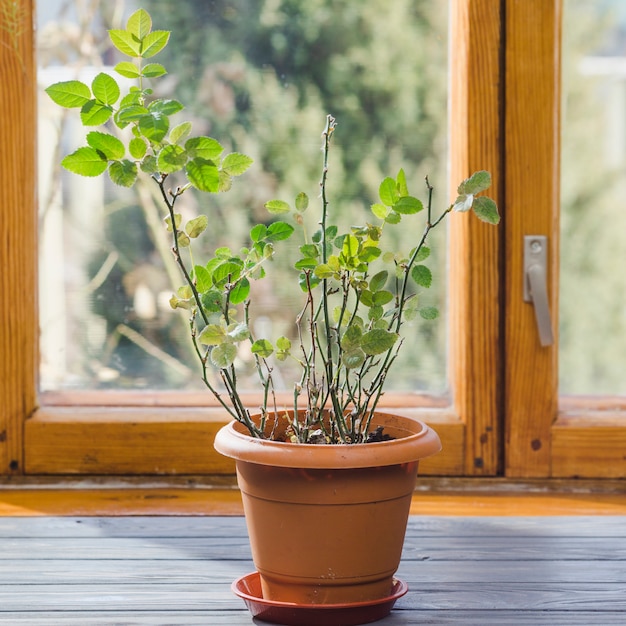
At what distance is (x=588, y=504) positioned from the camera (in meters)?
1.52

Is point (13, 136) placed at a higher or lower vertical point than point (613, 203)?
higher

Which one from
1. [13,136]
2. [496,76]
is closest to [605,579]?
[496,76]

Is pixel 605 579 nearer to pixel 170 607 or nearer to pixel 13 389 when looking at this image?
pixel 170 607

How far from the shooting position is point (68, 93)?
0.98 meters

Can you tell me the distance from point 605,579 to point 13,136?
1.23m

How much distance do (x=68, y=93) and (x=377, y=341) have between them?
1.45ft

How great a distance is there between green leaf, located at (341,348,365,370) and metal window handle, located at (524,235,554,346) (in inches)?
26.4

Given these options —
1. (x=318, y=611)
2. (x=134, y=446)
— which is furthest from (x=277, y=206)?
(x=134, y=446)

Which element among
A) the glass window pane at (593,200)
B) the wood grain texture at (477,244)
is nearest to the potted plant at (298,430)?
the wood grain texture at (477,244)

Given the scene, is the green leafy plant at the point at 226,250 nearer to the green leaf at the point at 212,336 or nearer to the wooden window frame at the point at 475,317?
the green leaf at the point at 212,336

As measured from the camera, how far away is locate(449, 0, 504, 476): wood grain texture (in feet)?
5.20

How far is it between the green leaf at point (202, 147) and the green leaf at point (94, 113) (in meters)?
0.10

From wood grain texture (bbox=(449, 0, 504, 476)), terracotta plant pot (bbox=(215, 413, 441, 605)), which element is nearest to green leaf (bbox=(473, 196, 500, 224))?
terracotta plant pot (bbox=(215, 413, 441, 605))

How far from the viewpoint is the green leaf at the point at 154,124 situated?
0.95 metres
